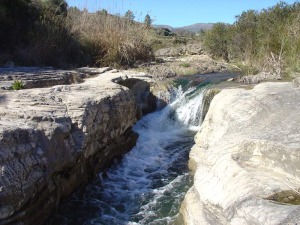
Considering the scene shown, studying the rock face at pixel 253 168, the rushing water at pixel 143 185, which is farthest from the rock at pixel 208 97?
the rock face at pixel 253 168

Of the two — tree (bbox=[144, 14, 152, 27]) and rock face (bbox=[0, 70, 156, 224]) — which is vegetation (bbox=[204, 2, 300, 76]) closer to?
tree (bbox=[144, 14, 152, 27])

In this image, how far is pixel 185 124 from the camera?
8906 mm

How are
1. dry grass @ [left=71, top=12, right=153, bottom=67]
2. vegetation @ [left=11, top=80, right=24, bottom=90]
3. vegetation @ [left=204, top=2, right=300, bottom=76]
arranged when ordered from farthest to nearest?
dry grass @ [left=71, top=12, right=153, bottom=67]
vegetation @ [left=204, top=2, right=300, bottom=76]
vegetation @ [left=11, top=80, right=24, bottom=90]

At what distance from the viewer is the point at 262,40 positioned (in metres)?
11.6

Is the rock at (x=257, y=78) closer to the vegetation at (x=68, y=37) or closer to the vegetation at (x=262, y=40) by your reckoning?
the vegetation at (x=262, y=40)

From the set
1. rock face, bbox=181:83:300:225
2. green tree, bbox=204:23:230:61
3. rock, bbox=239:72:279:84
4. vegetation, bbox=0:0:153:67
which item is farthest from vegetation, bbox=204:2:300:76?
rock face, bbox=181:83:300:225

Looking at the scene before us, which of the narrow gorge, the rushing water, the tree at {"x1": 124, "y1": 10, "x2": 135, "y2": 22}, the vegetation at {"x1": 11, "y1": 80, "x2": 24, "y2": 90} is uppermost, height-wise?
the tree at {"x1": 124, "y1": 10, "x2": 135, "y2": 22}

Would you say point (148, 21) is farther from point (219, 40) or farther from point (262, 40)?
point (219, 40)

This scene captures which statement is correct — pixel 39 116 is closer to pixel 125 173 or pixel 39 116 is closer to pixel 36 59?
pixel 125 173

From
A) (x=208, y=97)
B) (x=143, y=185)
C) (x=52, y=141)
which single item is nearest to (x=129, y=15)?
(x=208, y=97)

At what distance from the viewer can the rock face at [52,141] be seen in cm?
369

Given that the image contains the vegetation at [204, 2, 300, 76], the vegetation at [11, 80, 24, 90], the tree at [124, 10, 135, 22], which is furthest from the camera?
the tree at [124, 10, 135, 22]

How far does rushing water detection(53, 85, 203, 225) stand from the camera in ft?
15.7

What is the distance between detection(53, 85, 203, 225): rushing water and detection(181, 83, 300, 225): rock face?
2.21ft
